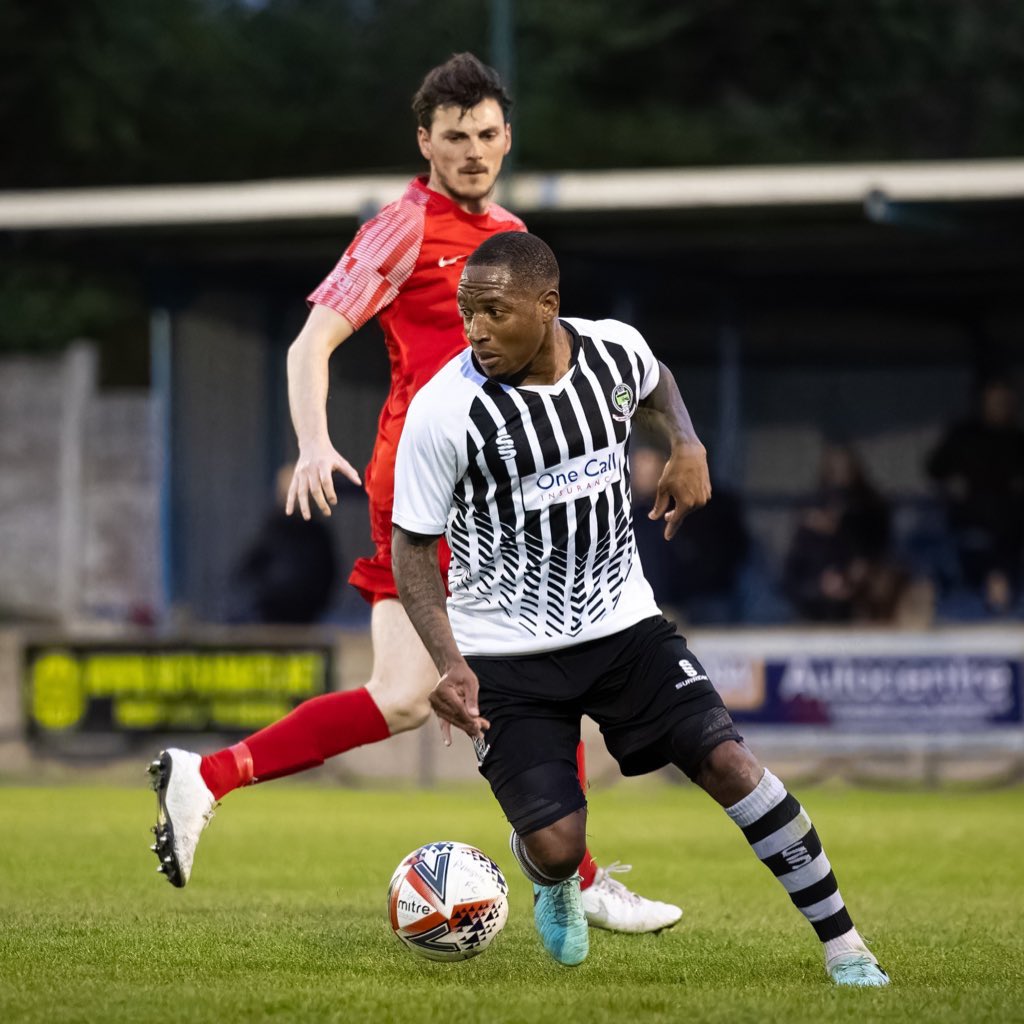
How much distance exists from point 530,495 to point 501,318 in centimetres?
48

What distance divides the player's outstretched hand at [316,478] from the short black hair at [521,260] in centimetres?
74

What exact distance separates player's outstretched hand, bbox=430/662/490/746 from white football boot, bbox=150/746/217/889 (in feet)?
4.12

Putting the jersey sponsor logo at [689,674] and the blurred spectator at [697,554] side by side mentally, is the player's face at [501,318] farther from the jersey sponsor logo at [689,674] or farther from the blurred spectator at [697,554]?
the blurred spectator at [697,554]

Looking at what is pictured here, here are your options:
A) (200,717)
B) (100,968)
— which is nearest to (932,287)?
(200,717)

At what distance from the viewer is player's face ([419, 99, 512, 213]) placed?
22.0 feet

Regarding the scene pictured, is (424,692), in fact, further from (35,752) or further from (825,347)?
(825,347)

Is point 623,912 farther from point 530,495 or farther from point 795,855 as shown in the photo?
point 530,495

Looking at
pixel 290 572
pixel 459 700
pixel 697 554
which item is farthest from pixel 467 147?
pixel 697 554

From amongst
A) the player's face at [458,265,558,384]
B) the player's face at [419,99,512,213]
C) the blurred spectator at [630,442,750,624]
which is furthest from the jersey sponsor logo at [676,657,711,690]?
the blurred spectator at [630,442,750,624]

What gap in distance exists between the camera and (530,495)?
584cm

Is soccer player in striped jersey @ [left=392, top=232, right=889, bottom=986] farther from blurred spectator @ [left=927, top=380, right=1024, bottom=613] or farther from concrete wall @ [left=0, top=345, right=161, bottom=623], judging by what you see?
concrete wall @ [left=0, top=345, right=161, bottom=623]

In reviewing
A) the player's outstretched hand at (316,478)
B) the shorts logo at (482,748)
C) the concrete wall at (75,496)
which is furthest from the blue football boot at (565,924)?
the concrete wall at (75,496)

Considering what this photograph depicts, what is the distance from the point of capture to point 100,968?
5.93 metres

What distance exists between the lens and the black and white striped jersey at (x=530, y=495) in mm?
5770
